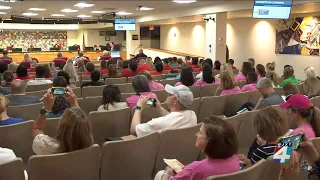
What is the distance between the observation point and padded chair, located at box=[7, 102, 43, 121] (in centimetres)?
416

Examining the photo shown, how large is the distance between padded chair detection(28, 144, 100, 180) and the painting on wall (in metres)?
11.9

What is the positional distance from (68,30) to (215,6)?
17.0 m

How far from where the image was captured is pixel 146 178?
9.45 feet

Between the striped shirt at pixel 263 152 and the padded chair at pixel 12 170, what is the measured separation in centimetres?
157

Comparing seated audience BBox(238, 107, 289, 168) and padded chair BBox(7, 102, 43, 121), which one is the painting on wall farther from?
seated audience BBox(238, 107, 289, 168)

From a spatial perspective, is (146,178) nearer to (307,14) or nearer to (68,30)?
(307,14)

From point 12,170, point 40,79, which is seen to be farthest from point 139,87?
point 40,79

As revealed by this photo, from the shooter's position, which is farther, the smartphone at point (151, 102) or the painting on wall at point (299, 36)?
the painting on wall at point (299, 36)

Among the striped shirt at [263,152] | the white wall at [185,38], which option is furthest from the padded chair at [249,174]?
the white wall at [185,38]

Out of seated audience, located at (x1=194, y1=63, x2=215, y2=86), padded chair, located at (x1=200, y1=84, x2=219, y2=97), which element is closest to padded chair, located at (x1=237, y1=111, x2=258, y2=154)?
padded chair, located at (x1=200, y1=84, x2=219, y2=97)

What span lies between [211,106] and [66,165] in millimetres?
2899

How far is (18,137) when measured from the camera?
3.11m

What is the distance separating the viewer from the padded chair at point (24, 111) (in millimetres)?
4164

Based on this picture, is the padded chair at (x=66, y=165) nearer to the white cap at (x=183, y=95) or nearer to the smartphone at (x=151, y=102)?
the white cap at (x=183, y=95)
